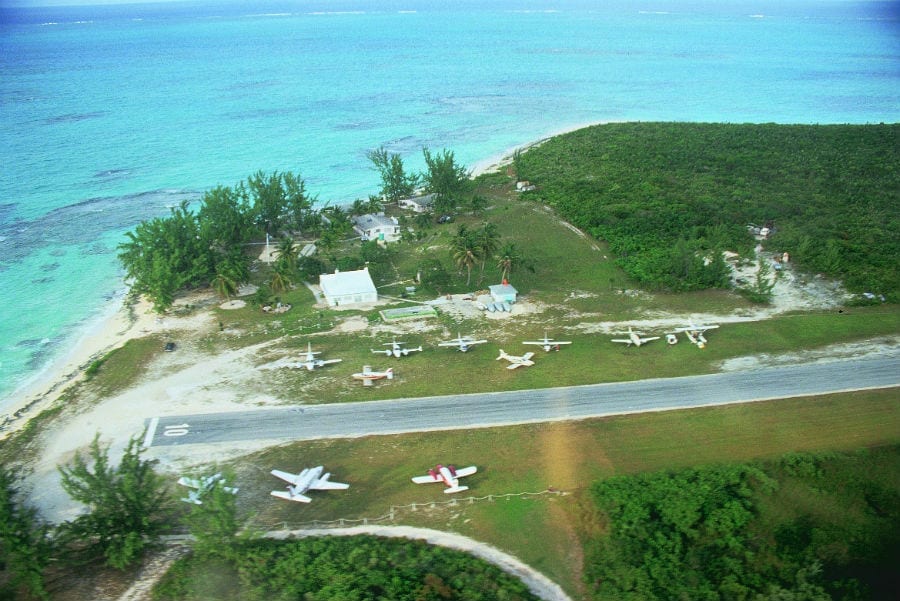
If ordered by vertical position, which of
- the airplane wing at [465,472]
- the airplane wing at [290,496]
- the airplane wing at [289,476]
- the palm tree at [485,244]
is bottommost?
the airplane wing at [290,496]

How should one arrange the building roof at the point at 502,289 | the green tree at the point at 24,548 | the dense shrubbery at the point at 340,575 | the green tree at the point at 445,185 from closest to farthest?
the green tree at the point at 24,548, the dense shrubbery at the point at 340,575, the building roof at the point at 502,289, the green tree at the point at 445,185

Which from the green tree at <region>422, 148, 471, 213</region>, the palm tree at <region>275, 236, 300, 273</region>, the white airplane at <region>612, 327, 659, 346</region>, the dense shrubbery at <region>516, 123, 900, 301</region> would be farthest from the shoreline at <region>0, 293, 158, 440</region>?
the dense shrubbery at <region>516, 123, 900, 301</region>

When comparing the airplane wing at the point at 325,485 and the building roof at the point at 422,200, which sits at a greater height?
the building roof at the point at 422,200

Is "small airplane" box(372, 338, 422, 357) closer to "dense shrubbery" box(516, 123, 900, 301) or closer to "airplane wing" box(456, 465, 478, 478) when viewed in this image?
"airplane wing" box(456, 465, 478, 478)

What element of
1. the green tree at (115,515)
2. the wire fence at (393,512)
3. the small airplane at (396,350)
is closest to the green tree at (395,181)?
the small airplane at (396,350)

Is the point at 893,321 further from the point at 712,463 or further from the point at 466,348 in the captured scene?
the point at 466,348

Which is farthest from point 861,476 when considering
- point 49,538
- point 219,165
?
point 219,165

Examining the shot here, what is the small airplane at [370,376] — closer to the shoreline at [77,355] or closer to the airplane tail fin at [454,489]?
the airplane tail fin at [454,489]
